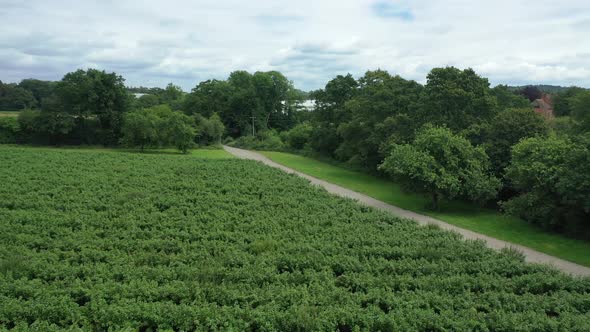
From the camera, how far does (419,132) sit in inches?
1324

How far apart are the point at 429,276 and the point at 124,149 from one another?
188 ft

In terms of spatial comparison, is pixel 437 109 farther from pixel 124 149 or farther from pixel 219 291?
pixel 124 149

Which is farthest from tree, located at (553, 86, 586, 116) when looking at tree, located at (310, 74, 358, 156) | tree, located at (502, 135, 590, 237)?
tree, located at (502, 135, 590, 237)

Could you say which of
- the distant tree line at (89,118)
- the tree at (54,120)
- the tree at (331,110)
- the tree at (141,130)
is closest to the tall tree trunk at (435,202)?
the tree at (331,110)

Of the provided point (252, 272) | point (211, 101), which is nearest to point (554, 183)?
point (252, 272)

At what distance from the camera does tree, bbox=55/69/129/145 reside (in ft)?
214

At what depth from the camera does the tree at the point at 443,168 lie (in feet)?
89.3

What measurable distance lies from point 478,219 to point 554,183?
5.16 m

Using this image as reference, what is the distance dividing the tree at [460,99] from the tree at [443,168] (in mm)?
5202

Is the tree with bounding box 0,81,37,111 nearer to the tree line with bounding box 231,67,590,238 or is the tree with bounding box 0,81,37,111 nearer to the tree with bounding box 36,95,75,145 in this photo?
the tree with bounding box 36,95,75,145

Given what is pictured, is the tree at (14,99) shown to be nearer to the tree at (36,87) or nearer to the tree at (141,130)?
the tree at (36,87)

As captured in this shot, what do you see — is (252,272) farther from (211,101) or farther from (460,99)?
(211,101)

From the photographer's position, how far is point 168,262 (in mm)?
15781

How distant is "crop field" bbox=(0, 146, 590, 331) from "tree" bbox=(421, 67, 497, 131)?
14.3 m
